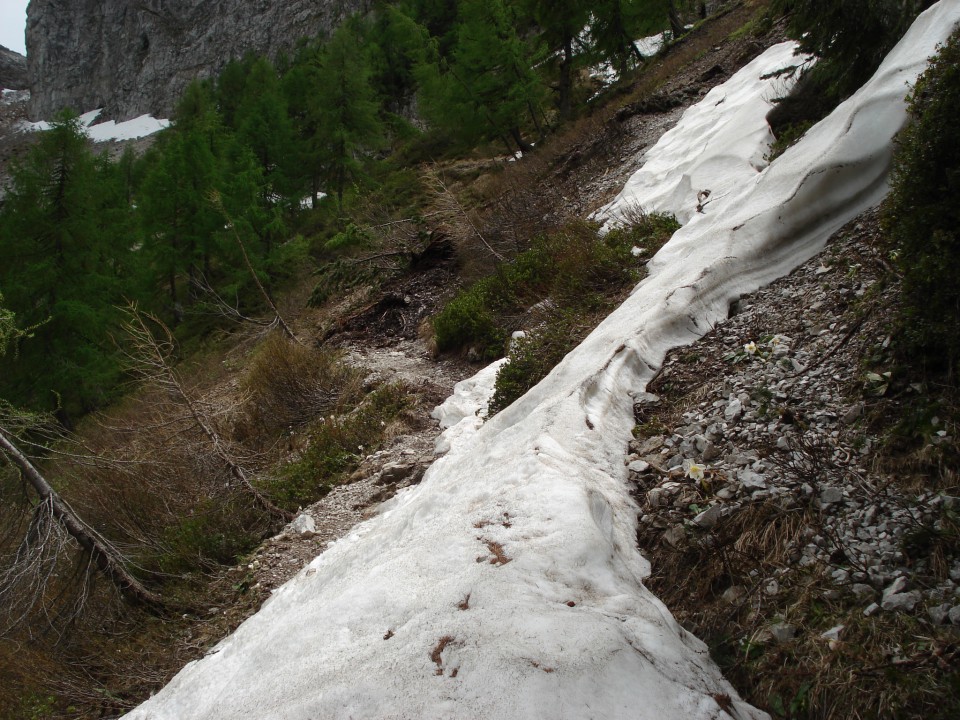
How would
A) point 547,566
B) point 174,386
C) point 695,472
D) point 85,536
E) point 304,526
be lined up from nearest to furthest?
point 547,566 → point 695,472 → point 85,536 → point 304,526 → point 174,386

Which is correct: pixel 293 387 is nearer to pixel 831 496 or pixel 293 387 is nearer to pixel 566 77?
pixel 831 496

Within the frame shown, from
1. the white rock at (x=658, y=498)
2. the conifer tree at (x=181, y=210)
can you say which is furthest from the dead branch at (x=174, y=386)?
the conifer tree at (x=181, y=210)

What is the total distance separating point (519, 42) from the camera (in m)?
20.8

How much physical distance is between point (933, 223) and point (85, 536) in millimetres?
7076

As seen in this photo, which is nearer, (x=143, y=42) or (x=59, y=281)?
(x=59, y=281)

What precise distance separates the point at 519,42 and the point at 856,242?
19.4 metres

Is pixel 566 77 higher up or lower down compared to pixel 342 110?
lower down

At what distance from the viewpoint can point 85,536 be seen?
5.53 metres

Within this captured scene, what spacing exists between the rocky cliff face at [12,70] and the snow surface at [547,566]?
439 ft

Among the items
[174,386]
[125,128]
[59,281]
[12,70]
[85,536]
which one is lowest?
[85,536]

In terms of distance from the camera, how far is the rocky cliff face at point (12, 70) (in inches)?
3974

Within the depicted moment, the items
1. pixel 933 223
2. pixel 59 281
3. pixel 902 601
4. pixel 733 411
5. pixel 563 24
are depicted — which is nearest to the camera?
pixel 902 601

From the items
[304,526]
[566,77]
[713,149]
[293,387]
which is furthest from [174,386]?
[566,77]

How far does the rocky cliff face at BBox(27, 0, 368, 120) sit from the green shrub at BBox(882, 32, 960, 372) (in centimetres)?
6627
